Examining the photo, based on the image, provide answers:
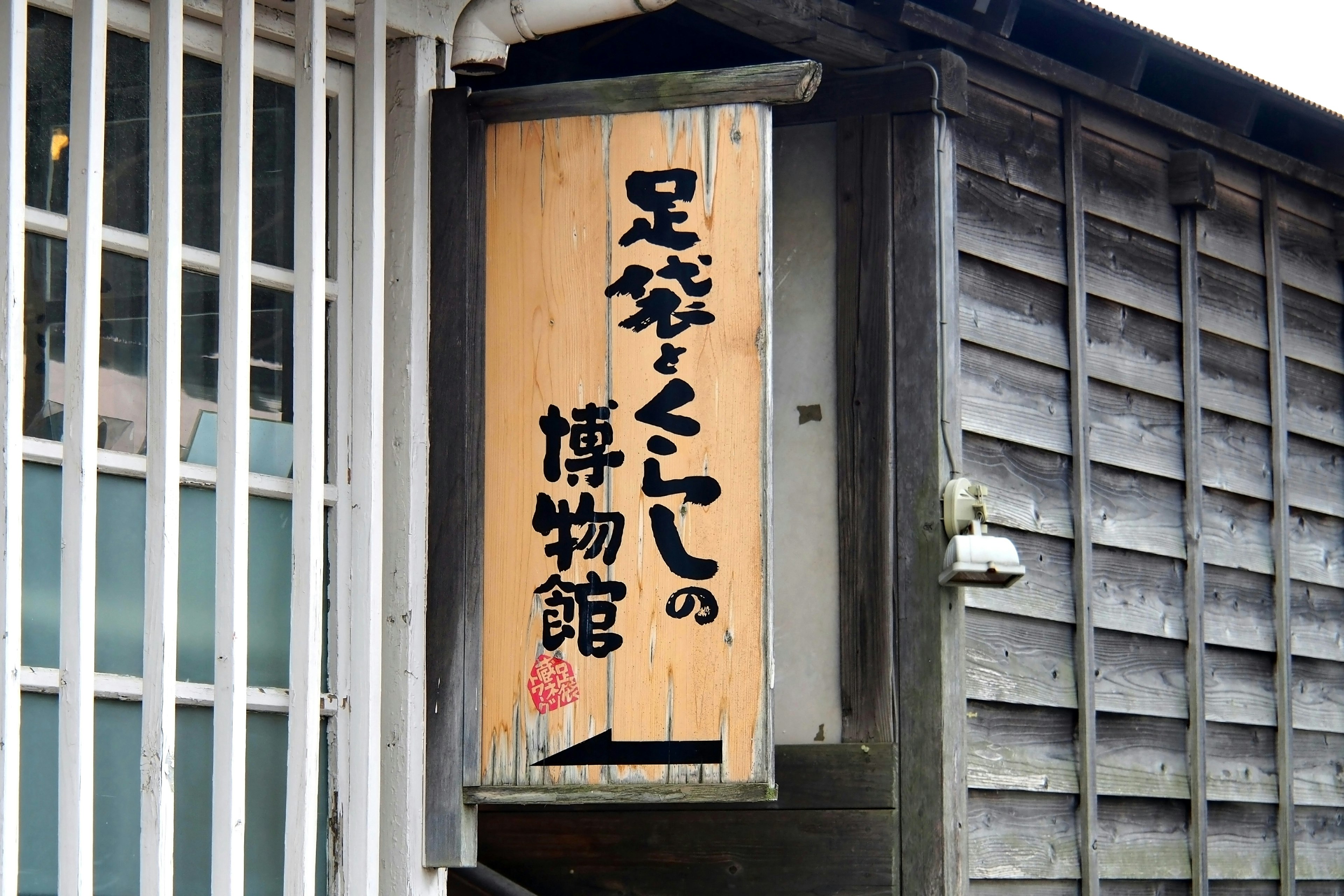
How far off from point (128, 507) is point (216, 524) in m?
0.21

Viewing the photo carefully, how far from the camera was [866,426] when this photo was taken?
5473 millimetres

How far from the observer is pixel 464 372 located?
170 inches

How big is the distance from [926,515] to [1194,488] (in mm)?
1856

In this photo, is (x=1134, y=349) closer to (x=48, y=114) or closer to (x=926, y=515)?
(x=926, y=515)

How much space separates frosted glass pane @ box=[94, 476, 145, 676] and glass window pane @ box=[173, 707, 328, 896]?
0.21 meters

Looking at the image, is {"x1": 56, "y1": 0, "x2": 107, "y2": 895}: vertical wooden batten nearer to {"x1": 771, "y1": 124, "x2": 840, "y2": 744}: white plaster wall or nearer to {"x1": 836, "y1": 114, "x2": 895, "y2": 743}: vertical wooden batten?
{"x1": 771, "y1": 124, "x2": 840, "y2": 744}: white plaster wall

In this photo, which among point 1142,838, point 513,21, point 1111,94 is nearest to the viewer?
point 513,21

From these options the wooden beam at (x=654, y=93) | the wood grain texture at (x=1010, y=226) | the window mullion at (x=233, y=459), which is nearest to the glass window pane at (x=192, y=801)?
the window mullion at (x=233, y=459)

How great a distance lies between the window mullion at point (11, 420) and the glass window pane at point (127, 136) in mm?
321

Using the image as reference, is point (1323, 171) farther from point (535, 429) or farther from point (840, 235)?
point (535, 429)

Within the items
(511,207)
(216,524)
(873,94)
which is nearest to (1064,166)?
(873,94)

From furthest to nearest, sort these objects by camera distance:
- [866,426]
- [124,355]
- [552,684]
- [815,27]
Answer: [866,426]
[815,27]
[552,684]
[124,355]

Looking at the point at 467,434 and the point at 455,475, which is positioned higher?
the point at 467,434

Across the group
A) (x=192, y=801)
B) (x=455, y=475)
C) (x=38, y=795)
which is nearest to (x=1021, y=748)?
(x=455, y=475)
